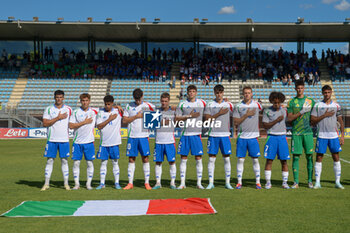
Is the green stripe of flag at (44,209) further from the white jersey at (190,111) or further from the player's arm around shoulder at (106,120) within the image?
the white jersey at (190,111)

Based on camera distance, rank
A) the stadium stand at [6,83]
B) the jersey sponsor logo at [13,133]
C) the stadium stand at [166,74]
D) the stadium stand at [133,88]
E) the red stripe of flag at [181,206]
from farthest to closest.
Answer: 1. the stadium stand at [6,83]
2. the stadium stand at [166,74]
3. the stadium stand at [133,88]
4. the jersey sponsor logo at [13,133]
5. the red stripe of flag at [181,206]

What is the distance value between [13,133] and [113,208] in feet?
70.0

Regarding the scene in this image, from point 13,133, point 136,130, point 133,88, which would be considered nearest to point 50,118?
point 136,130

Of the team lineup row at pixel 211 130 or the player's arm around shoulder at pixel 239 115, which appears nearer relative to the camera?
the player's arm around shoulder at pixel 239 115

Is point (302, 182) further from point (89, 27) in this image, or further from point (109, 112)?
point (89, 27)

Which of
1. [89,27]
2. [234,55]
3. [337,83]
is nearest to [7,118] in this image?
[89,27]

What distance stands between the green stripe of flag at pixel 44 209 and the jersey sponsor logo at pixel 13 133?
20100mm

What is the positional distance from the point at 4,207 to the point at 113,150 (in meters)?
2.55

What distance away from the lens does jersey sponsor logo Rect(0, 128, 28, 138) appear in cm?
2583

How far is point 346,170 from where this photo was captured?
11594 millimetres

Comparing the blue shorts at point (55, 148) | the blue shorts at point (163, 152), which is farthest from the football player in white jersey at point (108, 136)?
the blue shorts at point (163, 152)

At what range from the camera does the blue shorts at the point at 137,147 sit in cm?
869

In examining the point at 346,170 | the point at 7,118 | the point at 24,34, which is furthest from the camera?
the point at 24,34

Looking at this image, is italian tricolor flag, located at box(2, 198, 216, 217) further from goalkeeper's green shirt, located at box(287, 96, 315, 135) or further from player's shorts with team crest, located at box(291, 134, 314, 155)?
goalkeeper's green shirt, located at box(287, 96, 315, 135)
